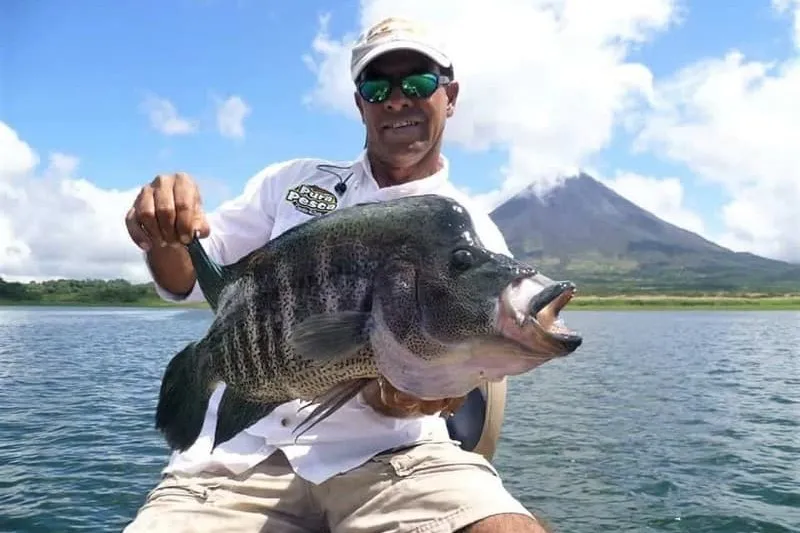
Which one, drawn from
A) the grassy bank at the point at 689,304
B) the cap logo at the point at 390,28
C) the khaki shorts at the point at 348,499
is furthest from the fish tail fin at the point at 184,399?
the grassy bank at the point at 689,304

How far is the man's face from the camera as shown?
448 cm

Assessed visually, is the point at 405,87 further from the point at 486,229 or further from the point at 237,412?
the point at 237,412

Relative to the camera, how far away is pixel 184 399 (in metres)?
3.46

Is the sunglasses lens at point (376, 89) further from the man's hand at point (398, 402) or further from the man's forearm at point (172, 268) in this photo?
the man's hand at point (398, 402)

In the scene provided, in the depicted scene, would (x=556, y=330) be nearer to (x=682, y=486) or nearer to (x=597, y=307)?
(x=682, y=486)

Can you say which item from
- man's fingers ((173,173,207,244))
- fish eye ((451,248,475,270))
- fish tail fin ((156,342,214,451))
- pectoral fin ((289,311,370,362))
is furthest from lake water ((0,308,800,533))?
fish eye ((451,248,475,270))

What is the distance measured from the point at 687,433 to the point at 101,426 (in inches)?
565

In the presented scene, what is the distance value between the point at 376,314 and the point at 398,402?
0.61m

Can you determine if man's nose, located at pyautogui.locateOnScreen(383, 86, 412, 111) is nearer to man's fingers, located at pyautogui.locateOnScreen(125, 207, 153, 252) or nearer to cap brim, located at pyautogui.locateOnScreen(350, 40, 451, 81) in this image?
cap brim, located at pyautogui.locateOnScreen(350, 40, 451, 81)

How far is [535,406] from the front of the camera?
2247 cm

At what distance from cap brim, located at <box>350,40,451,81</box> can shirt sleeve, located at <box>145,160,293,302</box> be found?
987 millimetres

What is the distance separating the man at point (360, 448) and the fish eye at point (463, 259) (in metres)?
1.21

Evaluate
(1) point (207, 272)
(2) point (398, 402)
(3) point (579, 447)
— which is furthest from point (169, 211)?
(3) point (579, 447)

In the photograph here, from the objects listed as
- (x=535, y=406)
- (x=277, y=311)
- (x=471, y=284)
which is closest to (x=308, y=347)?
(x=277, y=311)
